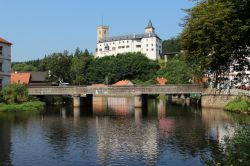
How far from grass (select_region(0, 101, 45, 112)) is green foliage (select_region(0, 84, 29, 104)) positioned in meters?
1.28

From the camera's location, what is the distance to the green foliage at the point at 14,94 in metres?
72.7

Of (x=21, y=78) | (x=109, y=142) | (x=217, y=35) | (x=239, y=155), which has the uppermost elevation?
(x=217, y=35)

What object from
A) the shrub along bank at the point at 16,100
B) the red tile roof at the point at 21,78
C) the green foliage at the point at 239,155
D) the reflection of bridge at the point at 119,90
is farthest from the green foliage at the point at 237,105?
the red tile roof at the point at 21,78

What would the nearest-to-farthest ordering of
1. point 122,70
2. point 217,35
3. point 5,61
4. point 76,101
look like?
1. point 217,35
2. point 5,61
3. point 76,101
4. point 122,70

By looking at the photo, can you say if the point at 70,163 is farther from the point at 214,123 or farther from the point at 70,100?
the point at 70,100

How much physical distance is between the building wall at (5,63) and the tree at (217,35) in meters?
55.9

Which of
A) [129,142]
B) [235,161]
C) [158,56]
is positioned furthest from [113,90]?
[158,56]

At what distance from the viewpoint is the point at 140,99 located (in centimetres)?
8112

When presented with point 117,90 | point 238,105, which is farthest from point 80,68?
point 238,105

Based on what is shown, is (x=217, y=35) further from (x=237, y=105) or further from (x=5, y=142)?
(x=237, y=105)

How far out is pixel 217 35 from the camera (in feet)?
→ 78.5

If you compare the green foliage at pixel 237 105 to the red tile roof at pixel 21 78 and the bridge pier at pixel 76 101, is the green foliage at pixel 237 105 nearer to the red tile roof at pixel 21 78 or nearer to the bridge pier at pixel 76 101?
the bridge pier at pixel 76 101

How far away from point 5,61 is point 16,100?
8798 mm

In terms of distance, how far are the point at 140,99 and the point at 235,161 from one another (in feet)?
208
